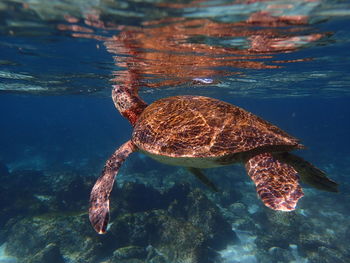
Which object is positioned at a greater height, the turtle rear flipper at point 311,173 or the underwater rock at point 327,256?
the turtle rear flipper at point 311,173

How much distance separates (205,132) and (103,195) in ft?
8.70

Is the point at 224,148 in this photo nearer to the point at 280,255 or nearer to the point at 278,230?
the point at 280,255

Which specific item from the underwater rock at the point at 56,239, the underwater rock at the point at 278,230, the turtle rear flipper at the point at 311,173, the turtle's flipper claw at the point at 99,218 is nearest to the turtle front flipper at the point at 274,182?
the turtle rear flipper at the point at 311,173

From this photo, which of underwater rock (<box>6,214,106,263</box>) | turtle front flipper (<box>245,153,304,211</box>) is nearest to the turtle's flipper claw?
turtle front flipper (<box>245,153,304,211</box>)

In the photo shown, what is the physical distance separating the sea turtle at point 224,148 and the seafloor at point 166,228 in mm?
7087

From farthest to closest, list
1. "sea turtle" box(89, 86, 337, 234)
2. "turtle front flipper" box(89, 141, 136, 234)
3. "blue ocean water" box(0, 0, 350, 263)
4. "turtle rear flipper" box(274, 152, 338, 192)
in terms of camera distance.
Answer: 1. "blue ocean water" box(0, 0, 350, 263)
2. "turtle rear flipper" box(274, 152, 338, 192)
3. "turtle front flipper" box(89, 141, 136, 234)
4. "sea turtle" box(89, 86, 337, 234)

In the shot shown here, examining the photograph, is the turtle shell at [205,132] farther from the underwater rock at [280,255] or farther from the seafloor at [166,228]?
the underwater rock at [280,255]

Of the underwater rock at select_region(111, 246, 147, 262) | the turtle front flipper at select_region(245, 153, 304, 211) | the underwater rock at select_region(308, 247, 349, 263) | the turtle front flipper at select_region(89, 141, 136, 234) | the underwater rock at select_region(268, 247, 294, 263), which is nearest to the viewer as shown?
the turtle front flipper at select_region(245, 153, 304, 211)

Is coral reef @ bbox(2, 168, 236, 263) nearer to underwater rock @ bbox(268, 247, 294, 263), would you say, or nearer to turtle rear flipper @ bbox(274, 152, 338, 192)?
underwater rock @ bbox(268, 247, 294, 263)

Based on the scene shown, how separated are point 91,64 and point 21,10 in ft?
23.6

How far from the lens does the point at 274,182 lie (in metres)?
4.50

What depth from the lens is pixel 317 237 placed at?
527 inches

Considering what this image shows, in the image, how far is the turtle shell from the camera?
16.6ft

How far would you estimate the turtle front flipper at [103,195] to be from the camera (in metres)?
4.73
